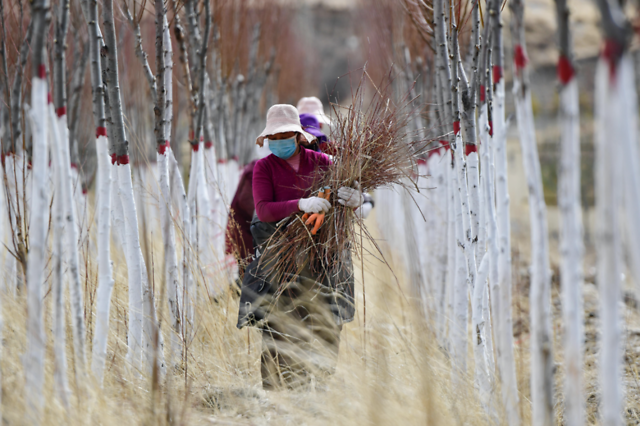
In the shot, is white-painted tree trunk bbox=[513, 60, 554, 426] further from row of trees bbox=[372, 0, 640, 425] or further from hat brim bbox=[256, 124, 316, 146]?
hat brim bbox=[256, 124, 316, 146]

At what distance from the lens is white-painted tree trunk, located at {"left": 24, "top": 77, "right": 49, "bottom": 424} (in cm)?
157

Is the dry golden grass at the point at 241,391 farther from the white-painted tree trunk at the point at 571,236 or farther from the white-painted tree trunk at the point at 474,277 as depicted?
the white-painted tree trunk at the point at 571,236

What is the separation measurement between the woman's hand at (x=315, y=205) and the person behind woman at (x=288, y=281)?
4 cm

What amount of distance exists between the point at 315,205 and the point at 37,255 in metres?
1.12

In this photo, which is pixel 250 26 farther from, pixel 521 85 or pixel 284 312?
Answer: pixel 521 85

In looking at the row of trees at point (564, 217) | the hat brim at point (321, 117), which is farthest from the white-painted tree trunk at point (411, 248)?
the hat brim at point (321, 117)

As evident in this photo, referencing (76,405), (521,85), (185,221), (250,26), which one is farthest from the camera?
(250,26)

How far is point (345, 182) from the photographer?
2.43 metres

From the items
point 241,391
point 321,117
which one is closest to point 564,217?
point 241,391

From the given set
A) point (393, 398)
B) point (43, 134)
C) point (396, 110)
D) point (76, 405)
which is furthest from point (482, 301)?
point (43, 134)

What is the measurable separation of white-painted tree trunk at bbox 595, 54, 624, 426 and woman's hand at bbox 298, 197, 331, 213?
1.23m

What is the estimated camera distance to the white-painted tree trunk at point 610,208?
1.20 metres

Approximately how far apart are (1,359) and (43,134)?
3.11ft

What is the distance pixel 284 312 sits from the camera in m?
2.47
